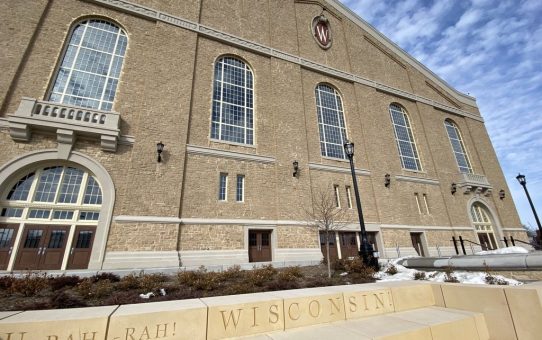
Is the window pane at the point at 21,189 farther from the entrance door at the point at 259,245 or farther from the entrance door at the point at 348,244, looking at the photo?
the entrance door at the point at 348,244

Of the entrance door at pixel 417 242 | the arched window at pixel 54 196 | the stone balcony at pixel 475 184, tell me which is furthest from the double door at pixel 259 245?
the stone balcony at pixel 475 184

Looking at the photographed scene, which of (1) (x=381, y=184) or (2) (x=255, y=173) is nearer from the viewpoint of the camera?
(2) (x=255, y=173)

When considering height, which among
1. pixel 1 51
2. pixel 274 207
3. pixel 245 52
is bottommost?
pixel 274 207

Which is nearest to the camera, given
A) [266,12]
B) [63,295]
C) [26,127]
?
[63,295]

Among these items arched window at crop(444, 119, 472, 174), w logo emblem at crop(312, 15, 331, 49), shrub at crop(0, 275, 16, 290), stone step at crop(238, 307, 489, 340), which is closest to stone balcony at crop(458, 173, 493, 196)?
arched window at crop(444, 119, 472, 174)

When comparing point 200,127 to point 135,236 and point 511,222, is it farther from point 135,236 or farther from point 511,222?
point 511,222

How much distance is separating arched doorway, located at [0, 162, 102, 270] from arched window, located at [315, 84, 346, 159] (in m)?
14.7

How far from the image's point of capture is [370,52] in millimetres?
25094

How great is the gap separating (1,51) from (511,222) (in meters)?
40.4

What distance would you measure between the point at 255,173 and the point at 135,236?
23.7ft

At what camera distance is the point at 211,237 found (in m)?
12.9

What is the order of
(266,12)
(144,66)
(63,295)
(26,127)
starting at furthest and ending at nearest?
(266,12), (144,66), (26,127), (63,295)

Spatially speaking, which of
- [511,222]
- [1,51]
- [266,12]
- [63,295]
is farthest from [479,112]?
[1,51]

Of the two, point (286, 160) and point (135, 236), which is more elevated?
point (286, 160)
